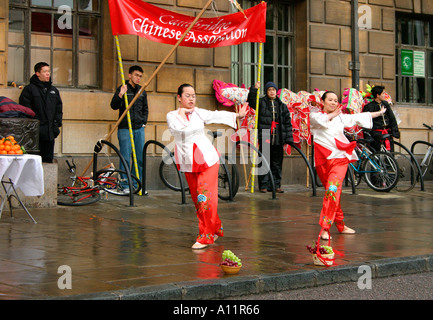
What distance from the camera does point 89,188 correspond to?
1137cm

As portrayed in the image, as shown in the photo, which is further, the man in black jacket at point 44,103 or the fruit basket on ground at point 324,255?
the man in black jacket at point 44,103

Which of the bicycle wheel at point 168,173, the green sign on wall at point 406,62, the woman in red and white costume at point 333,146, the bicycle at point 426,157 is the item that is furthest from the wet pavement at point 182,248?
the green sign on wall at point 406,62

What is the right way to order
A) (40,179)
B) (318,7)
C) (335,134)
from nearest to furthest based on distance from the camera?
(335,134) → (40,179) → (318,7)

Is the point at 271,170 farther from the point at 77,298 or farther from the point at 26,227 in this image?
the point at 77,298

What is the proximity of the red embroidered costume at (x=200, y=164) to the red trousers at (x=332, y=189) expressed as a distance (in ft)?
4.01

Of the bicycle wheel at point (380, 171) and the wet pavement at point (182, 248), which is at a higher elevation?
the bicycle wheel at point (380, 171)

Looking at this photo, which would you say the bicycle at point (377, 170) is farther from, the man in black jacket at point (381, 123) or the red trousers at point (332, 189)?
the red trousers at point (332, 189)

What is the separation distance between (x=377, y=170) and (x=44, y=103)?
6354 millimetres

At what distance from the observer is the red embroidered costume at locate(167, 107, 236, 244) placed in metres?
7.87

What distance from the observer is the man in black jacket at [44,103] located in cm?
1146
